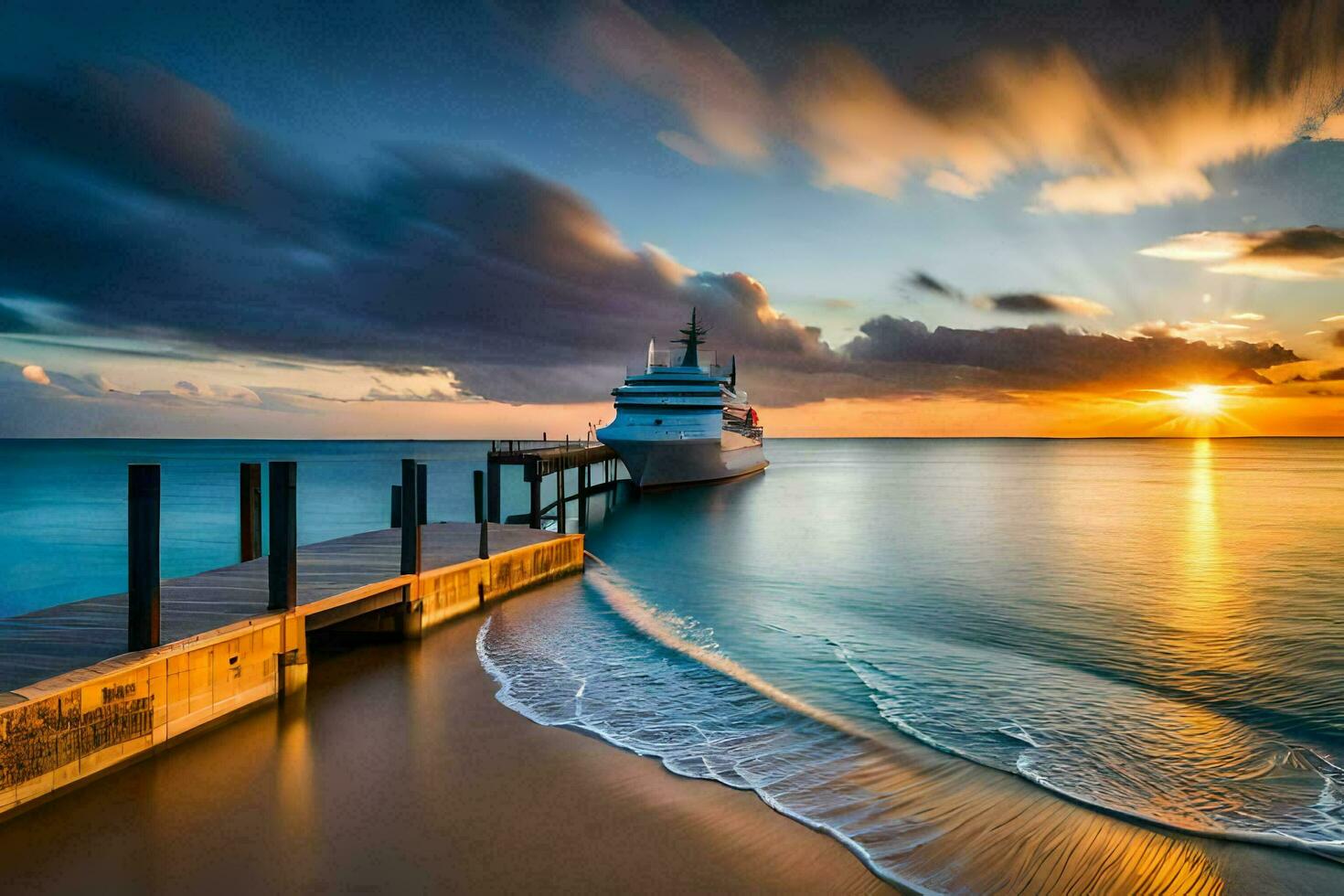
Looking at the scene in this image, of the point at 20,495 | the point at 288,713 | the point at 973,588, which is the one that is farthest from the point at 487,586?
the point at 20,495

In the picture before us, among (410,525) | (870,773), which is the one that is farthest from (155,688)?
(870,773)

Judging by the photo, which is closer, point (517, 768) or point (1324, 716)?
point (517, 768)

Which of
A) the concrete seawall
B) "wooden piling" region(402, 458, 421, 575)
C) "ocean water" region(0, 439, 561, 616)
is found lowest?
"ocean water" region(0, 439, 561, 616)

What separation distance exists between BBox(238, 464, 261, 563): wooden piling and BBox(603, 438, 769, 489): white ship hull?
3050cm

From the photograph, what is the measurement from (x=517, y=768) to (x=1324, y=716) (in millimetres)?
9390

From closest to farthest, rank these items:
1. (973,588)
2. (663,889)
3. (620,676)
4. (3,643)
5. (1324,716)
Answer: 1. (663,889)
2. (3,643)
3. (1324,716)
4. (620,676)
5. (973,588)

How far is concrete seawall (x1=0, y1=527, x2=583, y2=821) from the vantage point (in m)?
5.28

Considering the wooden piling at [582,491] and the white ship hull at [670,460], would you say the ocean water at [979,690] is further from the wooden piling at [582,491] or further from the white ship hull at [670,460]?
the white ship hull at [670,460]

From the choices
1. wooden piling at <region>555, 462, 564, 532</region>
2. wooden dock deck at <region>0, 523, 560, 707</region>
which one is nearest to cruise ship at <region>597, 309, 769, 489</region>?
wooden piling at <region>555, 462, 564, 532</region>

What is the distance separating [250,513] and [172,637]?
503 cm

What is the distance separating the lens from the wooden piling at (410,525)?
1051 cm

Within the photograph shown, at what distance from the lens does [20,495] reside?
46.0 m

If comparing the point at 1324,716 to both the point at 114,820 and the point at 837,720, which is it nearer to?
the point at 837,720

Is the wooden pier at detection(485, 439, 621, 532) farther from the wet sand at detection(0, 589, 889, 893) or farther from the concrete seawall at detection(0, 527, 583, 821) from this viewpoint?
the wet sand at detection(0, 589, 889, 893)
